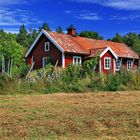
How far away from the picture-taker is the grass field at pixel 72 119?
866cm

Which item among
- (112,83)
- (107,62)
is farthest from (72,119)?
(107,62)

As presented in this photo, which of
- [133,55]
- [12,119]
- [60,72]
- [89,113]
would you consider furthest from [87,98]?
[133,55]

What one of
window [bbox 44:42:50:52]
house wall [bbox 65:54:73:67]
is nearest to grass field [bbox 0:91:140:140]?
house wall [bbox 65:54:73:67]

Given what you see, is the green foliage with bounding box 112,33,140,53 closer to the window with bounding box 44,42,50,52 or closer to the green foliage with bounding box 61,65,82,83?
the window with bounding box 44,42,50,52

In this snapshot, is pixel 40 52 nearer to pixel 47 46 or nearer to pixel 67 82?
pixel 47 46

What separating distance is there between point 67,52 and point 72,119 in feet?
96.7

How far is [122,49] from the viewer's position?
49.3m

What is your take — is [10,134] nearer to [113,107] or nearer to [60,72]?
[113,107]

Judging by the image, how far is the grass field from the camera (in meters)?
8.66

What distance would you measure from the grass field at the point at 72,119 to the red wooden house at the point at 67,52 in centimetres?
2638

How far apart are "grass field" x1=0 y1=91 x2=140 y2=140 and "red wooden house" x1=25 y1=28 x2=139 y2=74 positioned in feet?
86.5

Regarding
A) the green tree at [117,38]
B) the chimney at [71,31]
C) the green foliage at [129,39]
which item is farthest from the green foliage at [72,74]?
the green tree at [117,38]

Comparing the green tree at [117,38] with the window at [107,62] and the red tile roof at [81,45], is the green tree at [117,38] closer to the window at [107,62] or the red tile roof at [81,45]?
the red tile roof at [81,45]

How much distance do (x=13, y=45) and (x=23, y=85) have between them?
155ft
